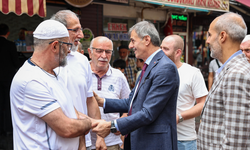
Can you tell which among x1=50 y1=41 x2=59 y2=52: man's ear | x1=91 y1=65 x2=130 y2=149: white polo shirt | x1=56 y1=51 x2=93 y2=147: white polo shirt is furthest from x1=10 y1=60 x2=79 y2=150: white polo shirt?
x1=91 y1=65 x2=130 y2=149: white polo shirt

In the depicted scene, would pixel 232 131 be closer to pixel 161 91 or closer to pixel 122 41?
pixel 161 91

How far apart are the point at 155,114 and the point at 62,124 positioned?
2.98ft

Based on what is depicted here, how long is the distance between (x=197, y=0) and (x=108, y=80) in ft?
19.9

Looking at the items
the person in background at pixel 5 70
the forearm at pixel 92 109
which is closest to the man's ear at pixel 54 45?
the forearm at pixel 92 109

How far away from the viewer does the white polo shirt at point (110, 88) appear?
Result: 3451 millimetres

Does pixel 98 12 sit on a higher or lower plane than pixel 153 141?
higher

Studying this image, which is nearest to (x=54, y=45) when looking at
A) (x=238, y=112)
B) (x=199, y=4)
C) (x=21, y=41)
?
(x=238, y=112)

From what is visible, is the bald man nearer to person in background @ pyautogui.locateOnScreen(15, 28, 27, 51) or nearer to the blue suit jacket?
the blue suit jacket

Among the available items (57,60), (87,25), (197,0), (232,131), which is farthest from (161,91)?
(197,0)

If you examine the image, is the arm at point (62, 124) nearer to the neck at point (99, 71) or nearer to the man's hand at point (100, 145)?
the man's hand at point (100, 145)

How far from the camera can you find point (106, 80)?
3578mm

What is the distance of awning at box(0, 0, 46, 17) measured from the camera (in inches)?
189

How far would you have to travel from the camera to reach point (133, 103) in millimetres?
2627

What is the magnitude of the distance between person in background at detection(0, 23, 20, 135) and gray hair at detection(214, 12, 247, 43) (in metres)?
5.31
